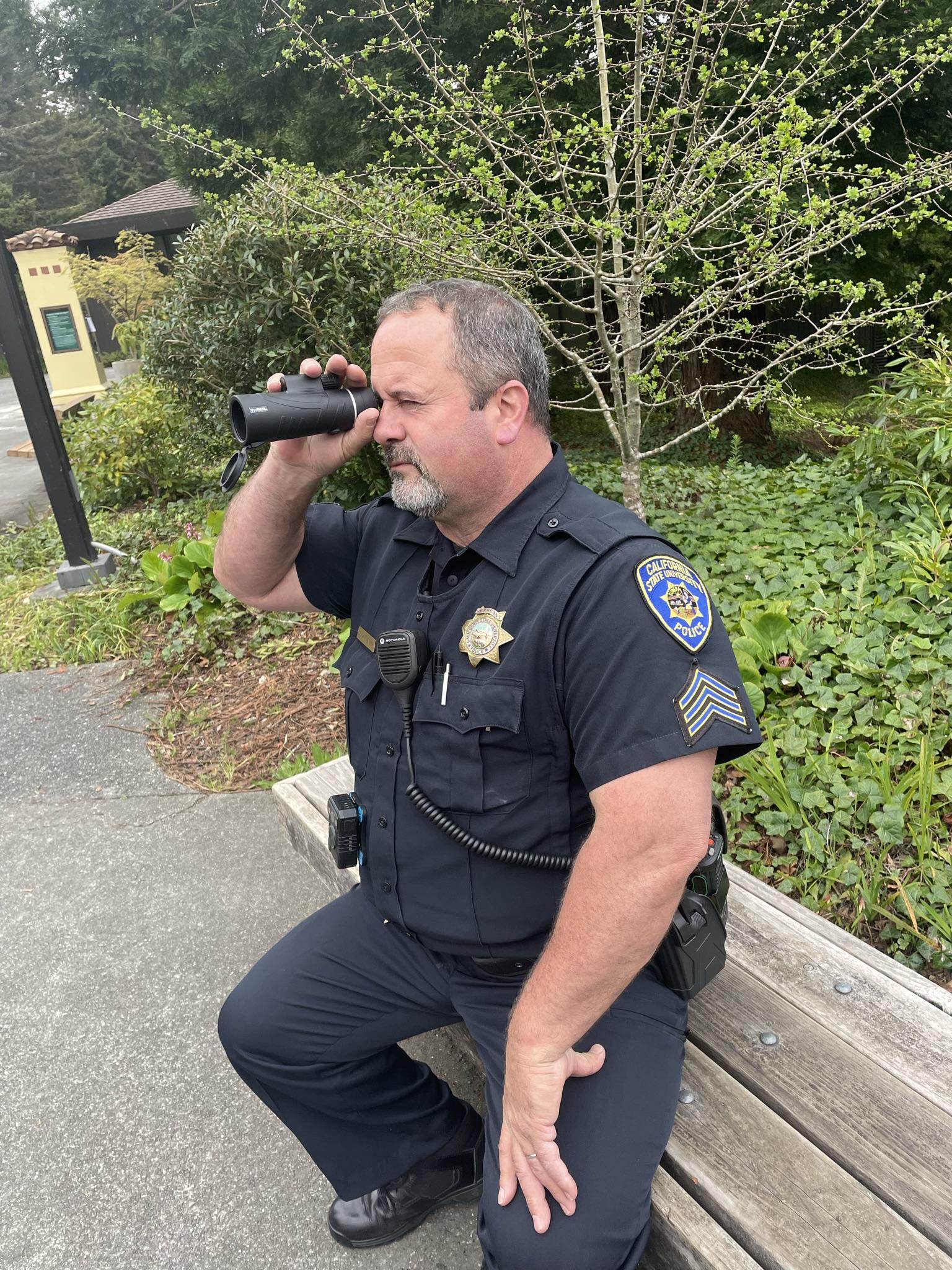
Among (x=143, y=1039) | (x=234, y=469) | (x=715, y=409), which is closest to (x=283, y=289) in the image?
(x=234, y=469)

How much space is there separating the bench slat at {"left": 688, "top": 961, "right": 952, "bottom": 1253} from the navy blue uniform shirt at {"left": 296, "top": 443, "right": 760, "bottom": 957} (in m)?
0.46

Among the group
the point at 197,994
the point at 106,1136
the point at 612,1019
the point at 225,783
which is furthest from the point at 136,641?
the point at 612,1019

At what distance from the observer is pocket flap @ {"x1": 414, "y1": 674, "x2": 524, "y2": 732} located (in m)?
1.60

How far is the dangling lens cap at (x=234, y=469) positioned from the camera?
1.74 m

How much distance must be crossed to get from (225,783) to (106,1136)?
1765mm

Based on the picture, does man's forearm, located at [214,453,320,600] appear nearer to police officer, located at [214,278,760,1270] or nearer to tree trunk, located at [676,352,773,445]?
police officer, located at [214,278,760,1270]

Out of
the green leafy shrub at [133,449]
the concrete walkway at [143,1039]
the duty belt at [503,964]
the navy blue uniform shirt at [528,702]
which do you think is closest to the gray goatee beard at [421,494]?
the navy blue uniform shirt at [528,702]

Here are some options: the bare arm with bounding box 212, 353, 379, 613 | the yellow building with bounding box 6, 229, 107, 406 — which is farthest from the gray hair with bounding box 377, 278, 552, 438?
the yellow building with bounding box 6, 229, 107, 406

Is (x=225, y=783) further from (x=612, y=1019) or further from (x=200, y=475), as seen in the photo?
(x=200, y=475)

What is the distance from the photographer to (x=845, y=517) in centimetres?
441

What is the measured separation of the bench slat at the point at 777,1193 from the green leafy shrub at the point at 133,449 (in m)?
6.87

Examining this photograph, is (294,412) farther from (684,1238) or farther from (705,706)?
(684,1238)

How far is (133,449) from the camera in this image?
305 inches

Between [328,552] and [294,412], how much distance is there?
1.62 ft
